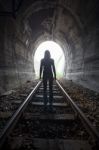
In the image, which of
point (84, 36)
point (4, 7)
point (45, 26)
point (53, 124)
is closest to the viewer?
point (53, 124)

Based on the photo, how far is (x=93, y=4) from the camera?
31.2ft

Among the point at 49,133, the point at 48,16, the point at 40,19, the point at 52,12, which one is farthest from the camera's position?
the point at 40,19

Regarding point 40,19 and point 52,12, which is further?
point 40,19

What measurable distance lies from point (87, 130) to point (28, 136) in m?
1.14

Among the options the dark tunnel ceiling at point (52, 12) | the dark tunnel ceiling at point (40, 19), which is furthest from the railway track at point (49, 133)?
the dark tunnel ceiling at point (40, 19)

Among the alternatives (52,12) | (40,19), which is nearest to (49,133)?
(52,12)

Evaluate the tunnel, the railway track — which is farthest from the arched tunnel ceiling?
the railway track

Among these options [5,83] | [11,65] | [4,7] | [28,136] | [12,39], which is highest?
[4,7]

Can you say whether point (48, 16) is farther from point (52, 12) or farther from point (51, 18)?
point (52, 12)

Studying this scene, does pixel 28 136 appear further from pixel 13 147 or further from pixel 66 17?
pixel 66 17

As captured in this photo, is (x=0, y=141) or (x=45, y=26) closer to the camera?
(x=0, y=141)

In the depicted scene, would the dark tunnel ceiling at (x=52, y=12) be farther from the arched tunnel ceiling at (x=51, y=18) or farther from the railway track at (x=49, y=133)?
the railway track at (x=49, y=133)

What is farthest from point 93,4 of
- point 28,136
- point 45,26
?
point 45,26

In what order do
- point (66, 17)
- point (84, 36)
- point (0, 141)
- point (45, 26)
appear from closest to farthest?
point (0, 141)
point (84, 36)
point (66, 17)
point (45, 26)
